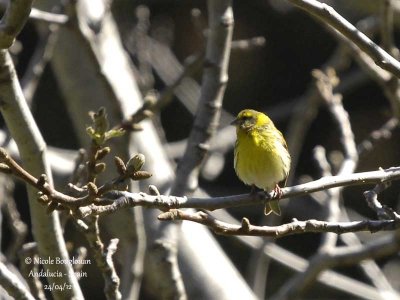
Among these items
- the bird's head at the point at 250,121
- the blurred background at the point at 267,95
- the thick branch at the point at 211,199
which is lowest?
the thick branch at the point at 211,199

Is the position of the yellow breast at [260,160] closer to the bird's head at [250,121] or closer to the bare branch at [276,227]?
the bird's head at [250,121]

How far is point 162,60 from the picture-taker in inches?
314

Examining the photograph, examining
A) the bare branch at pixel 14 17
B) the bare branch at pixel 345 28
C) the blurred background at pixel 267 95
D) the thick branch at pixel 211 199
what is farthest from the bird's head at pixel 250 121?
the blurred background at pixel 267 95

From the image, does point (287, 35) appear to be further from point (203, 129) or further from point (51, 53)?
point (203, 129)

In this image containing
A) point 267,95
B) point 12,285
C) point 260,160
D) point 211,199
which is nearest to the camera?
point 211,199

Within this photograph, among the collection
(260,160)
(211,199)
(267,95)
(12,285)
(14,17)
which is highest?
(267,95)

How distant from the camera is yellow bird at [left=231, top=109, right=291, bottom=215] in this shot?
168 inches

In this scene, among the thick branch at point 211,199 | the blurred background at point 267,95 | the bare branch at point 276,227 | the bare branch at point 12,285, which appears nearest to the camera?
the thick branch at point 211,199

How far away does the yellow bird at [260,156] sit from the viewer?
168 inches

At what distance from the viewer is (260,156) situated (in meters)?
4.32

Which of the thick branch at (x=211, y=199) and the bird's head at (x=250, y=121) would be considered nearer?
the thick branch at (x=211, y=199)

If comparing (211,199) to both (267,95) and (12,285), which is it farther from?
(267,95)

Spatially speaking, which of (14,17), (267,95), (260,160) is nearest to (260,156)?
(260,160)

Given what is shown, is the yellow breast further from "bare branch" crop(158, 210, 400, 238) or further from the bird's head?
"bare branch" crop(158, 210, 400, 238)
